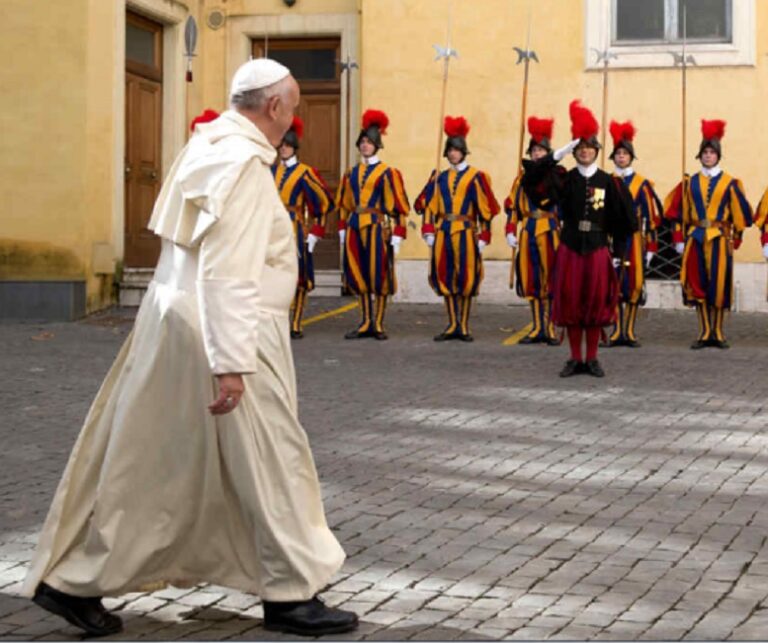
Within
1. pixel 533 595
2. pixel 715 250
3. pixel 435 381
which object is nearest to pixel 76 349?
pixel 435 381

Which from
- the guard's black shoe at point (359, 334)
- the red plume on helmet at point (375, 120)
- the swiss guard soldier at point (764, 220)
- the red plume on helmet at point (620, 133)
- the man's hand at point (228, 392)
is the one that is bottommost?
the guard's black shoe at point (359, 334)

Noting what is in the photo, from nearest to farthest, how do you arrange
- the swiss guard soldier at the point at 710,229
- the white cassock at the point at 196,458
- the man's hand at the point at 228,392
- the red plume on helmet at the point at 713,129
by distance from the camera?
the man's hand at the point at 228,392 → the white cassock at the point at 196,458 → the swiss guard soldier at the point at 710,229 → the red plume on helmet at the point at 713,129

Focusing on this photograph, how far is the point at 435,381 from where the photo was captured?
1309cm

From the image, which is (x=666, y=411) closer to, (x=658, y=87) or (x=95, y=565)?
(x=95, y=565)

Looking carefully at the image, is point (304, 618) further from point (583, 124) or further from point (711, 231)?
point (711, 231)

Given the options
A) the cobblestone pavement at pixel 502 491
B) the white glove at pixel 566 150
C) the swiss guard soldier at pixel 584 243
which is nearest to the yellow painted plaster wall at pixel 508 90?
the cobblestone pavement at pixel 502 491

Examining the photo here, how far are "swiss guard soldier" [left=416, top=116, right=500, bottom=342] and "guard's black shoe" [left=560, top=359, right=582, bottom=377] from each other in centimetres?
325

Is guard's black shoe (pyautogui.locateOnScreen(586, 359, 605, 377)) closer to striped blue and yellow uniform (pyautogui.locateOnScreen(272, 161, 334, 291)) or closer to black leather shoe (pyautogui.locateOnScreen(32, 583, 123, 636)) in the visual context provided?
striped blue and yellow uniform (pyautogui.locateOnScreen(272, 161, 334, 291))

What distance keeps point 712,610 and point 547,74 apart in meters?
15.4

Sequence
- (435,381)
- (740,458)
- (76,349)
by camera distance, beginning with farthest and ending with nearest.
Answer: (76,349), (435,381), (740,458)

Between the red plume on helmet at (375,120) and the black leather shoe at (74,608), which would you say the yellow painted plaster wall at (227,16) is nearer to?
the red plume on helmet at (375,120)

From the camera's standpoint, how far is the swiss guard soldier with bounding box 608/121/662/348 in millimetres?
16406

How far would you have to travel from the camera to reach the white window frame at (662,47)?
20062mm

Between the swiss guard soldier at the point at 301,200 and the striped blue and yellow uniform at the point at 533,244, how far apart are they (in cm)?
188
